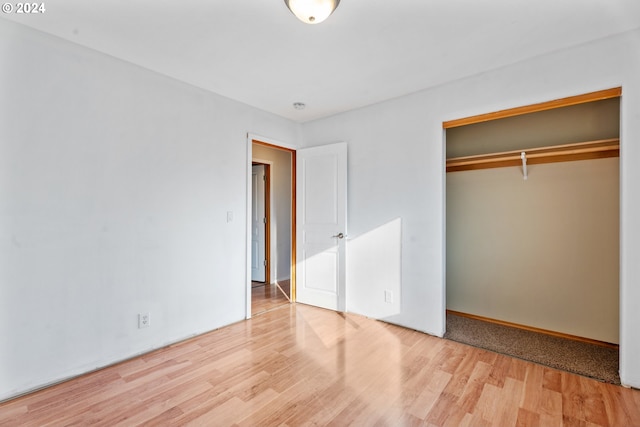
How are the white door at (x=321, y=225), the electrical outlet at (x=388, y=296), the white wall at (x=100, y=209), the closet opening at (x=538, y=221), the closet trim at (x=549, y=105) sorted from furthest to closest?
the white door at (x=321, y=225), the electrical outlet at (x=388, y=296), the closet opening at (x=538, y=221), the closet trim at (x=549, y=105), the white wall at (x=100, y=209)

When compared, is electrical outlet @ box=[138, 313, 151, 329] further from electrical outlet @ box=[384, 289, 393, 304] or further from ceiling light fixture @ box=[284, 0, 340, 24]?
ceiling light fixture @ box=[284, 0, 340, 24]

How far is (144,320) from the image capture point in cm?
271

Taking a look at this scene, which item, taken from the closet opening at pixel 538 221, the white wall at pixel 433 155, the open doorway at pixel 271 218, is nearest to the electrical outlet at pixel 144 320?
the white wall at pixel 433 155

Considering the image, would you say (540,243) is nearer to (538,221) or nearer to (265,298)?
(538,221)

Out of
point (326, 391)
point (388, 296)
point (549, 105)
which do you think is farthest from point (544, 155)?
point (326, 391)

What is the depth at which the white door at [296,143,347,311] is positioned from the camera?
3.80 meters

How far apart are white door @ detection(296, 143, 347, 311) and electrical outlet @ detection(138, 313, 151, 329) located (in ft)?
6.29

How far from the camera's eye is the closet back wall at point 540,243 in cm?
283

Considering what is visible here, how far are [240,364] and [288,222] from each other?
3.27 meters

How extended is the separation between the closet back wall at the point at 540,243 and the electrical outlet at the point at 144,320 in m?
3.21

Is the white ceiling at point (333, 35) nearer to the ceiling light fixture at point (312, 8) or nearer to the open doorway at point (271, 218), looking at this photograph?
the ceiling light fixture at point (312, 8)

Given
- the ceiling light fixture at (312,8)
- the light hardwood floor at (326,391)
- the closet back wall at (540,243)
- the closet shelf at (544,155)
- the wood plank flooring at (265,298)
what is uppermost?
the ceiling light fixture at (312,8)

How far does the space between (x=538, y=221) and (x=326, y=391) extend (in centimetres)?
264

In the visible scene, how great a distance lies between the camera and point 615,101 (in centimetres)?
276
